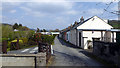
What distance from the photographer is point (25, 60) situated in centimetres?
682

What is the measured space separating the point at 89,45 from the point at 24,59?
11.3m

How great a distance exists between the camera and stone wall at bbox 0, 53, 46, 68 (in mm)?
6568

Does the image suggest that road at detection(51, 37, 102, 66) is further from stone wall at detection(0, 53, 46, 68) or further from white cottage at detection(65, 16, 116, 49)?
white cottage at detection(65, 16, 116, 49)

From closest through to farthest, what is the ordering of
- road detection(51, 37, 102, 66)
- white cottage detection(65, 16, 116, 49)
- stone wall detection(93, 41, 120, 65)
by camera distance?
stone wall detection(93, 41, 120, 65) → road detection(51, 37, 102, 66) → white cottage detection(65, 16, 116, 49)

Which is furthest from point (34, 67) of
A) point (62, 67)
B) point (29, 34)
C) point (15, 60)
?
point (29, 34)

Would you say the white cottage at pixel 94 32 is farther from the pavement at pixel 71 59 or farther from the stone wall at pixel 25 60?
the stone wall at pixel 25 60

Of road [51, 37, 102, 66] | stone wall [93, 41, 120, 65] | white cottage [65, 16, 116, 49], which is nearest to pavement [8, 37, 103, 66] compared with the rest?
road [51, 37, 102, 66]

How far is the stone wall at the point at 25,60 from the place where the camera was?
6.57 metres

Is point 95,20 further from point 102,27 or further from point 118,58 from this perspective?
point 118,58

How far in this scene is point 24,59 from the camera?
682cm

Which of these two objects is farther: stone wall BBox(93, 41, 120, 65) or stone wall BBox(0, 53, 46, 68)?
stone wall BBox(93, 41, 120, 65)

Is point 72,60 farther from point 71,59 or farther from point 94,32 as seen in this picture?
point 94,32

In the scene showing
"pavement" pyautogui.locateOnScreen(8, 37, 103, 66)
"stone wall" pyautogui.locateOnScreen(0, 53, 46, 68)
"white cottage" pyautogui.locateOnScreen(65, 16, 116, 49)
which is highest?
"white cottage" pyautogui.locateOnScreen(65, 16, 116, 49)

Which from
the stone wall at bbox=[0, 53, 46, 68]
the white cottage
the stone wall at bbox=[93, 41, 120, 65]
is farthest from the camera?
the white cottage
